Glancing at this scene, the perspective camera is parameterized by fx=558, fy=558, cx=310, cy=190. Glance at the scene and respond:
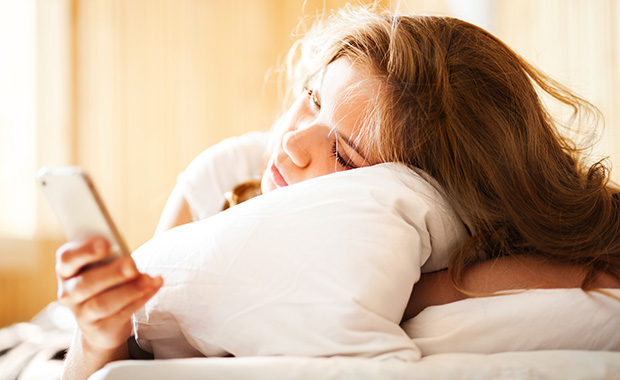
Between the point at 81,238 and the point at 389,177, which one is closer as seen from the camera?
the point at 81,238

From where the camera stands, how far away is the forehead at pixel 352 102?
0.79m

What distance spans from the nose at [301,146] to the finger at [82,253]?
1.24 feet

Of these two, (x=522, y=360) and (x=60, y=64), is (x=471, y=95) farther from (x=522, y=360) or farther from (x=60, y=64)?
(x=60, y=64)

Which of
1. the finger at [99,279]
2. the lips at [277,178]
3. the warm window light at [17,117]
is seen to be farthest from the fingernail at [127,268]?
the warm window light at [17,117]

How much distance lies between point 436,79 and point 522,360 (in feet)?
1.27

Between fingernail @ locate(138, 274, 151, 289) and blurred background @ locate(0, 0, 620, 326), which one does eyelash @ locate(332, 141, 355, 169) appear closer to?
fingernail @ locate(138, 274, 151, 289)

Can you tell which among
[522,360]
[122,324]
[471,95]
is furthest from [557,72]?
[122,324]

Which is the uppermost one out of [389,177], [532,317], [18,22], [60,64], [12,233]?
[18,22]

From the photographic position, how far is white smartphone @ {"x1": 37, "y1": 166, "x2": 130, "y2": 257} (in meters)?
0.46

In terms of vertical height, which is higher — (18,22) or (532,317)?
(18,22)

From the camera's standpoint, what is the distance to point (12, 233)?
201 cm

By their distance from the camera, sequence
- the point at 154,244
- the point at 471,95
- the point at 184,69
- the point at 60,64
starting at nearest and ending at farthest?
the point at 154,244 < the point at 471,95 < the point at 60,64 < the point at 184,69

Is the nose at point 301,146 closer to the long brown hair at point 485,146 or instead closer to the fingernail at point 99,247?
the long brown hair at point 485,146

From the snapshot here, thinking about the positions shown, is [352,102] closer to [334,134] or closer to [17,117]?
[334,134]
